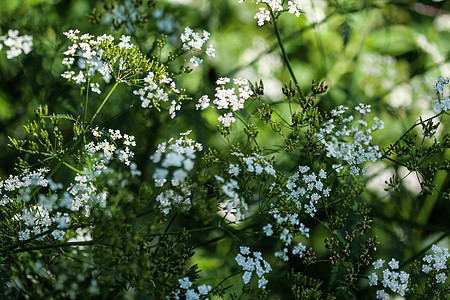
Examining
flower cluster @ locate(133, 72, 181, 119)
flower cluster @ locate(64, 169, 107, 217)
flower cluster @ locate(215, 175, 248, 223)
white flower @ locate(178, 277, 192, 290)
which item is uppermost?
flower cluster @ locate(133, 72, 181, 119)

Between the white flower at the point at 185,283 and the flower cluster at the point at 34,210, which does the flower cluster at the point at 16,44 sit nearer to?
the flower cluster at the point at 34,210

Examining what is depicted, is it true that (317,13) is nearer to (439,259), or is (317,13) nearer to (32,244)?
(439,259)

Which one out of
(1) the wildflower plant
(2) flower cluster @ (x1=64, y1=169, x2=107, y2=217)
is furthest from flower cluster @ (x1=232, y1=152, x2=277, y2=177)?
(2) flower cluster @ (x1=64, y1=169, x2=107, y2=217)

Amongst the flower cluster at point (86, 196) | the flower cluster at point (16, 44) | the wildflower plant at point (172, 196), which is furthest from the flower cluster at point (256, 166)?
the flower cluster at point (16, 44)

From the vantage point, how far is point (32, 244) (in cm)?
134

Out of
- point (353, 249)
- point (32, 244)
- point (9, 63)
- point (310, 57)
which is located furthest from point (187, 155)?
point (310, 57)

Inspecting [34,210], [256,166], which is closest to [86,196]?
[34,210]

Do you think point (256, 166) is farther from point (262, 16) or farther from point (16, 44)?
point (16, 44)

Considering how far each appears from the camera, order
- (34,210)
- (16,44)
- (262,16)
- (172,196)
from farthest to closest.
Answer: (16,44)
(262,16)
(34,210)
(172,196)

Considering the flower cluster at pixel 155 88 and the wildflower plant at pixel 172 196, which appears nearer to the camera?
the wildflower plant at pixel 172 196

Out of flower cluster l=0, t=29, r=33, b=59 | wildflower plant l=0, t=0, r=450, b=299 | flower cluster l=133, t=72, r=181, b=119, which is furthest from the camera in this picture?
flower cluster l=0, t=29, r=33, b=59

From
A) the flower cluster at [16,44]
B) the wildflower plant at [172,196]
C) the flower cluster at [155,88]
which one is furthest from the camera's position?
the flower cluster at [16,44]

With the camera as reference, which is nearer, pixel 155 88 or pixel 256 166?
pixel 256 166

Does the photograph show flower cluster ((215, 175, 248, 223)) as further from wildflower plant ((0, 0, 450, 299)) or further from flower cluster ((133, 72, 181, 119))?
flower cluster ((133, 72, 181, 119))
